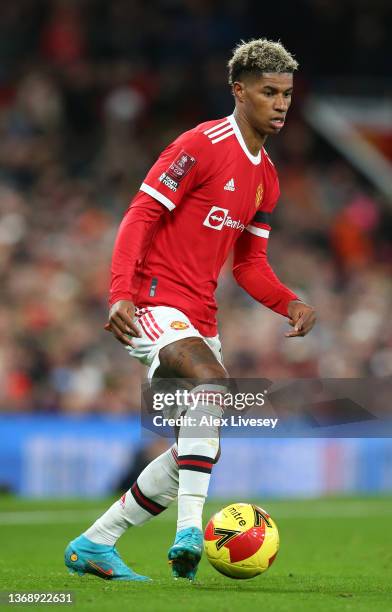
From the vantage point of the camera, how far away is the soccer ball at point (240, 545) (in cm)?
606

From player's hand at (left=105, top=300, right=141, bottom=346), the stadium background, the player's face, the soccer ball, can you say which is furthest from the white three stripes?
the stadium background

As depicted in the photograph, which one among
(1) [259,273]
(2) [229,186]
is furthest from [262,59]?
(1) [259,273]

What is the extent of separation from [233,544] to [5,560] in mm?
2347

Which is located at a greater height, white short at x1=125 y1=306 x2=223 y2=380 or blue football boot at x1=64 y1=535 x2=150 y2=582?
white short at x1=125 y1=306 x2=223 y2=380

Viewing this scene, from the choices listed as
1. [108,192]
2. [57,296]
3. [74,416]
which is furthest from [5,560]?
[108,192]

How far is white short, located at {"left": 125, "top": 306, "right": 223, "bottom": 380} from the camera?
19.8 feet

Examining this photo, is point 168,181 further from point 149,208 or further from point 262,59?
point 262,59

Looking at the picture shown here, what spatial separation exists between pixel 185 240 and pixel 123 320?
2.34 ft

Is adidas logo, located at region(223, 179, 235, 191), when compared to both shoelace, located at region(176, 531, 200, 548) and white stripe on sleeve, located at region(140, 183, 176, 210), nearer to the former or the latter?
white stripe on sleeve, located at region(140, 183, 176, 210)

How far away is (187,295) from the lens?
626 centimetres

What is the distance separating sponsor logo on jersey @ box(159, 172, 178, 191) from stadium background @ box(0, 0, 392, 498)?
27.0 feet

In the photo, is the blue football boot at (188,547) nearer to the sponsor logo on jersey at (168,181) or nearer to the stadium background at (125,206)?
the sponsor logo on jersey at (168,181)

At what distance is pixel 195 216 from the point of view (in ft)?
20.7

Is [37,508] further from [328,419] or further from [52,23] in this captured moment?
[52,23]
